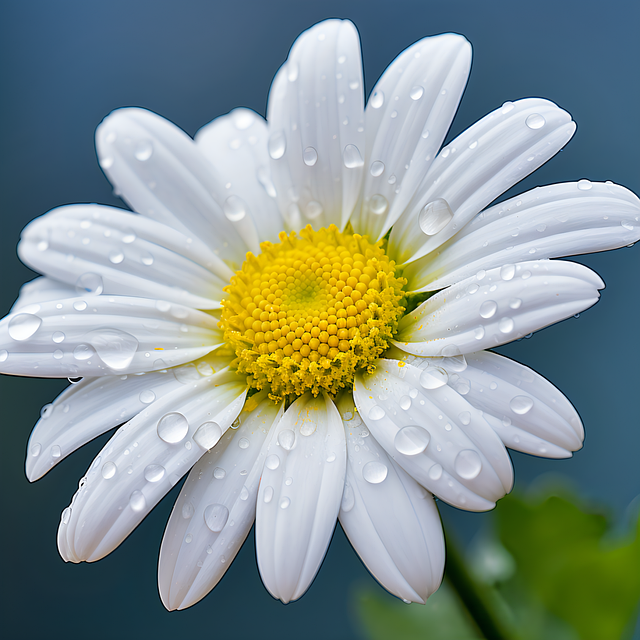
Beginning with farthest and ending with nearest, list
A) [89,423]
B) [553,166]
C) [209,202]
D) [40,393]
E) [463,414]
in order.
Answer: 1. [40,393]
2. [553,166]
3. [209,202]
4. [89,423]
5. [463,414]

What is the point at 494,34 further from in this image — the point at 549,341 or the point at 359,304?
the point at 359,304

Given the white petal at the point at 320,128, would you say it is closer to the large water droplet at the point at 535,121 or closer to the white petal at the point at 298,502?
the large water droplet at the point at 535,121

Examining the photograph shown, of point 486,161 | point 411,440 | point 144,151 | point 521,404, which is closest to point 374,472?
point 411,440

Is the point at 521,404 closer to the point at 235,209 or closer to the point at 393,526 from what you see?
the point at 393,526

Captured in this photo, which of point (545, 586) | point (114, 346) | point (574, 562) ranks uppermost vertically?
point (114, 346)

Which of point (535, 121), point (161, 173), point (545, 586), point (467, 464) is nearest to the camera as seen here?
point (467, 464)

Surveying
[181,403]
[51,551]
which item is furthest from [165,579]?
[51,551]

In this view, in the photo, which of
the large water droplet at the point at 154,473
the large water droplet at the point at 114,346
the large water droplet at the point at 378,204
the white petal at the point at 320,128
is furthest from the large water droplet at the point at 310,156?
the large water droplet at the point at 154,473
